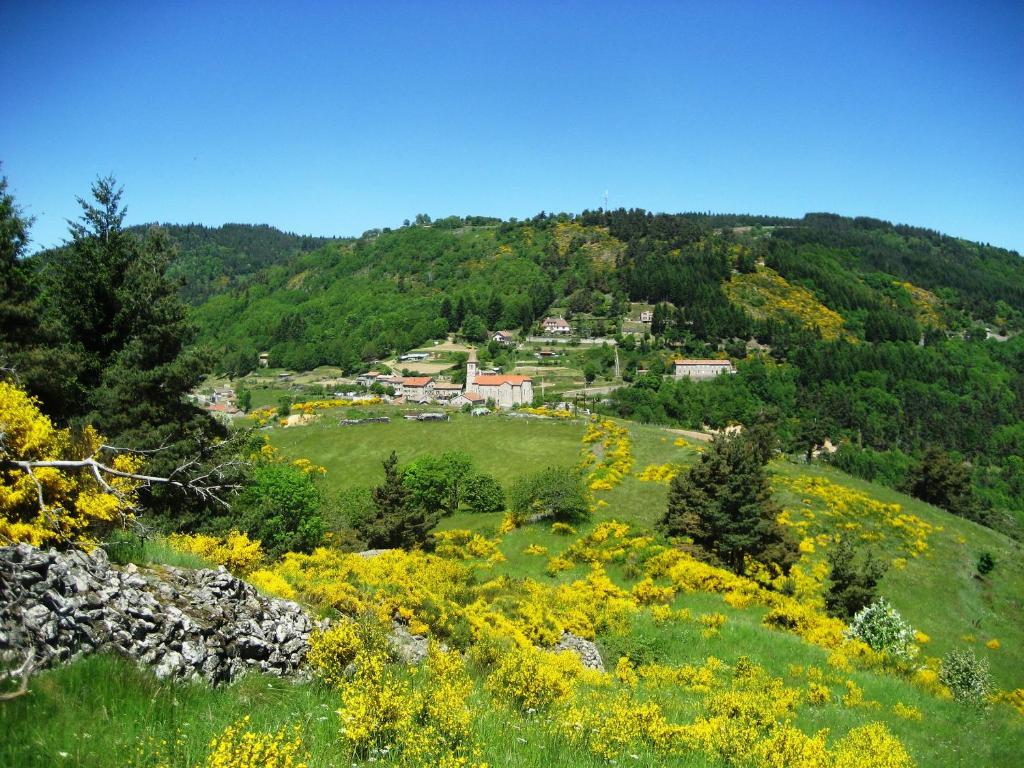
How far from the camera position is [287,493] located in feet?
120

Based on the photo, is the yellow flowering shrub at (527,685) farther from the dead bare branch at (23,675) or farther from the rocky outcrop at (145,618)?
the dead bare branch at (23,675)

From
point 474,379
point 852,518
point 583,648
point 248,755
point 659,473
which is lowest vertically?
point 852,518

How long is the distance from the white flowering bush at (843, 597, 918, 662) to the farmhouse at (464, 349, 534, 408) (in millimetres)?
88990

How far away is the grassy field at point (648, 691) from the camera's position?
511 cm

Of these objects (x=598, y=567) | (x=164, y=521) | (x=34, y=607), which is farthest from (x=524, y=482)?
(x=34, y=607)

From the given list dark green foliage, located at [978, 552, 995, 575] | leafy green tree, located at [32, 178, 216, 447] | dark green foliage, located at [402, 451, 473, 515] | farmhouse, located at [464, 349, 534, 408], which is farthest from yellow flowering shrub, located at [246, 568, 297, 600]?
farmhouse, located at [464, 349, 534, 408]

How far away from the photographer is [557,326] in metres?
170

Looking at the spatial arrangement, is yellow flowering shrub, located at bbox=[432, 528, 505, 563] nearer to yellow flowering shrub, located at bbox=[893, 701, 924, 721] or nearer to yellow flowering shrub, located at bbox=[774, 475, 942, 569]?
yellow flowering shrub, located at bbox=[893, 701, 924, 721]

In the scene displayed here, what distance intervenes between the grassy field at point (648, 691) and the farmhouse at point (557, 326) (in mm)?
122163

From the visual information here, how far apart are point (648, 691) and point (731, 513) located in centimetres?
1657

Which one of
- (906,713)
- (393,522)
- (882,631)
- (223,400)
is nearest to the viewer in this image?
(906,713)

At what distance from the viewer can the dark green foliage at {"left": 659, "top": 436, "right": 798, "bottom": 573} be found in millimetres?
27078

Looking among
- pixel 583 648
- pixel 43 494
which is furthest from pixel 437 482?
pixel 43 494

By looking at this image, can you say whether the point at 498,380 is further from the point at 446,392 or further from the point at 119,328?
the point at 119,328
